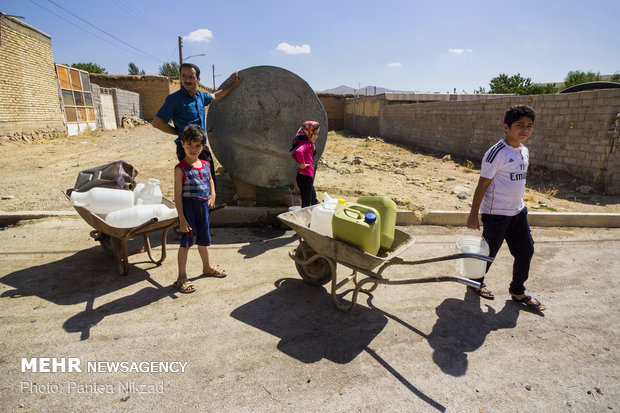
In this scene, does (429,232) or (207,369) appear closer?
(207,369)

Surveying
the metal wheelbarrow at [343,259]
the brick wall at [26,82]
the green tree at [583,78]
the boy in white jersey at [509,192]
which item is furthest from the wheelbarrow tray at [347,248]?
the green tree at [583,78]

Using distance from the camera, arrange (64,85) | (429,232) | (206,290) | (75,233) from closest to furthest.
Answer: (206,290), (75,233), (429,232), (64,85)

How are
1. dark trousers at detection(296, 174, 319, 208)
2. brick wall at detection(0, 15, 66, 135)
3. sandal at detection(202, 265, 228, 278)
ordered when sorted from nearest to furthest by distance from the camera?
sandal at detection(202, 265, 228, 278) → dark trousers at detection(296, 174, 319, 208) → brick wall at detection(0, 15, 66, 135)

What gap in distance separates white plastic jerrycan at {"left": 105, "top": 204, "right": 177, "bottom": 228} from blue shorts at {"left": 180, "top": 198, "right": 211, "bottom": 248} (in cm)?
32

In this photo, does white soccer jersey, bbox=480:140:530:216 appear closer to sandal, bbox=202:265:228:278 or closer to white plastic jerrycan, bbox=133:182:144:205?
sandal, bbox=202:265:228:278

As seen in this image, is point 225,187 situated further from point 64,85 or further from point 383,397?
point 64,85

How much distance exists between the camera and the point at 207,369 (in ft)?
7.03

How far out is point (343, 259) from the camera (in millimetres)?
2629

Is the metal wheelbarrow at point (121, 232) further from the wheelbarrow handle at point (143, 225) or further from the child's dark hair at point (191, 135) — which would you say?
the child's dark hair at point (191, 135)

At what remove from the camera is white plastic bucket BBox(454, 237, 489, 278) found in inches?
109

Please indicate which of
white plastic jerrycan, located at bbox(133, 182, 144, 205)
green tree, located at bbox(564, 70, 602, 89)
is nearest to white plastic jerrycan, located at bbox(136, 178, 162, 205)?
white plastic jerrycan, located at bbox(133, 182, 144, 205)

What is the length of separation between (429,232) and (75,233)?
4.96 m

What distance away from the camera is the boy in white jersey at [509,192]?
273cm

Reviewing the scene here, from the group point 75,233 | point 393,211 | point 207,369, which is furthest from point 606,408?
point 75,233
